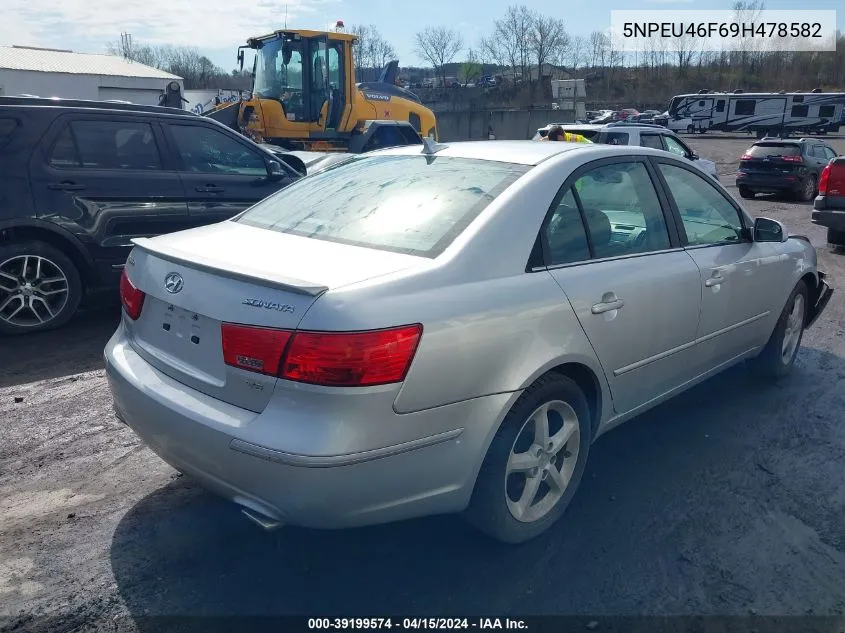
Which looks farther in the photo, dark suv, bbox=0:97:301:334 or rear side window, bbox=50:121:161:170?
rear side window, bbox=50:121:161:170

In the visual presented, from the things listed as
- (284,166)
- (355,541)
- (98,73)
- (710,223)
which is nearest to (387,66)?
(284,166)

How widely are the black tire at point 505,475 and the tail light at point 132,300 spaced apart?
159 cm

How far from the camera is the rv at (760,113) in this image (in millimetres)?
46500

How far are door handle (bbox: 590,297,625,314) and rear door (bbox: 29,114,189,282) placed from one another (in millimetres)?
4334

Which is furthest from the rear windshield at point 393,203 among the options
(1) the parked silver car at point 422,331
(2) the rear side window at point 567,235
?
(2) the rear side window at point 567,235

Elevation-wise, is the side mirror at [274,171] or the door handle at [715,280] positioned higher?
the side mirror at [274,171]

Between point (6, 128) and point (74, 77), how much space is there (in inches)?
1751

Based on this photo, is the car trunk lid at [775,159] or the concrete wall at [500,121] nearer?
the car trunk lid at [775,159]

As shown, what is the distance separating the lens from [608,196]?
348cm

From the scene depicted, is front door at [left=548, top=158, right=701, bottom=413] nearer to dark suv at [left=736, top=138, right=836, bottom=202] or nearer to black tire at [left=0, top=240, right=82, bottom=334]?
black tire at [left=0, top=240, right=82, bottom=334]

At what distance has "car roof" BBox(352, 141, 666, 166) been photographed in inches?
131

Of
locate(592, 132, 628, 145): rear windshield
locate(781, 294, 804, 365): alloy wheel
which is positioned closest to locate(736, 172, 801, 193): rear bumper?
locate(592, 132, 628, 145): rear windshield

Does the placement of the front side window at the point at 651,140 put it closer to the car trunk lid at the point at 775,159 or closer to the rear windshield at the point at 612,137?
the rear windshield at the point at 612,137

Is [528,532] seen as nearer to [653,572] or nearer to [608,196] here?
[653,572]
